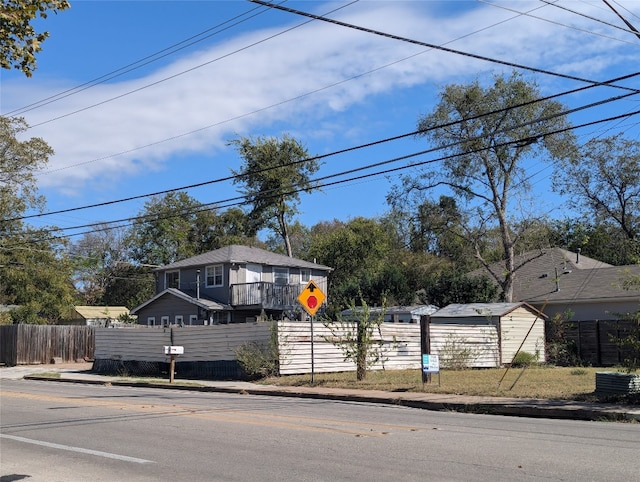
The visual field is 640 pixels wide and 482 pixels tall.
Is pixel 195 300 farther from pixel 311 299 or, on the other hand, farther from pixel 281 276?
pixel 311 299

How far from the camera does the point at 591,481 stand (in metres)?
7.08

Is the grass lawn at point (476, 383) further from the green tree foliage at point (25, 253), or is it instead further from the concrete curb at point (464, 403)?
the green tree foliage at point (25, 253)

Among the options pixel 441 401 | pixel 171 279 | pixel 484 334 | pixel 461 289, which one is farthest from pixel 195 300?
pixel 441 401

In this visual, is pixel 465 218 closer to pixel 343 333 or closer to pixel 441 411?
pixel 343 333

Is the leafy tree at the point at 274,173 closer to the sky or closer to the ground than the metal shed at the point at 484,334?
closer to the sky

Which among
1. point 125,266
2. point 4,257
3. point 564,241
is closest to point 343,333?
point 4,257

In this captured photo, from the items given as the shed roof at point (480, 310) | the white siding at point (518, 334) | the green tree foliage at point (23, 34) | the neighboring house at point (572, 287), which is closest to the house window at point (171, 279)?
the shed roof at point (480, 310)

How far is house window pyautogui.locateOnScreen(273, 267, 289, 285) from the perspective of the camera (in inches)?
1758

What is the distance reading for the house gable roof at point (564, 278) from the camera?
117ft

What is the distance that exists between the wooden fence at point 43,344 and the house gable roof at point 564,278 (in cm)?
2535

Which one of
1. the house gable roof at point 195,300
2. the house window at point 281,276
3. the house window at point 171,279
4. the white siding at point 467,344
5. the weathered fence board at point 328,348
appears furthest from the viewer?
the house window at point 171,279

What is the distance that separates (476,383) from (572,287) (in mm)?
21268

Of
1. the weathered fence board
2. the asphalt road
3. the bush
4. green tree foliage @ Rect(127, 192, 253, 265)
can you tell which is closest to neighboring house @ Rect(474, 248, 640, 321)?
the bush

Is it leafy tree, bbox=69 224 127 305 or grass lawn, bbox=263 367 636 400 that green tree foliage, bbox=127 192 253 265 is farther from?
grass lawn, bbox=263 367 636 400
